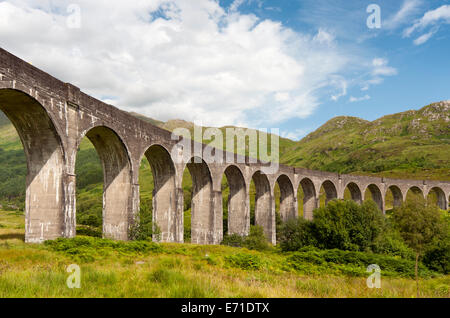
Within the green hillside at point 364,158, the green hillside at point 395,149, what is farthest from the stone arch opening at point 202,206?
the green hillside at point 395,149

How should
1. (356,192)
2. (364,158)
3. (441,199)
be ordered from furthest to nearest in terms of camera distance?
(364,158), (441,199), (356,192)

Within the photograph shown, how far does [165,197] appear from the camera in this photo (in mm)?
24625

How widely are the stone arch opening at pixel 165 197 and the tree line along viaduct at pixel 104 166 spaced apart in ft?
0.26

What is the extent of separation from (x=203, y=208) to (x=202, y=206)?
21cm

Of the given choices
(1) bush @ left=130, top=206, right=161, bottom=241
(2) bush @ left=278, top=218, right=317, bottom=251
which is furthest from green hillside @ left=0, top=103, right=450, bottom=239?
(1) bush @ left=130, top=206, right=161, bottom=241

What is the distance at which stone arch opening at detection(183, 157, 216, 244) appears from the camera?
92.8 ft

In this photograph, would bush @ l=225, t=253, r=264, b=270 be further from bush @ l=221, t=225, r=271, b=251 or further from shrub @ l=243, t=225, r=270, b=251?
shrub @ l=243, t=225, r=270, b=251

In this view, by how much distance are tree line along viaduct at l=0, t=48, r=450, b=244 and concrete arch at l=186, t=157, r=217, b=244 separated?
0.09 m

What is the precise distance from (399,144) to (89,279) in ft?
492

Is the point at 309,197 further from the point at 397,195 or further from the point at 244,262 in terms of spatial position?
the point at 244,262

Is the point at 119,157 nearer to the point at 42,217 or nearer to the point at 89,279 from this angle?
the point at 42,217

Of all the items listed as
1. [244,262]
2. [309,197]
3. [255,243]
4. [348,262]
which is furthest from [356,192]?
[244,262]

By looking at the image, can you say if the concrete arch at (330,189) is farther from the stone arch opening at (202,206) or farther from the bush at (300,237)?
the stone arch opening at (202,206)
